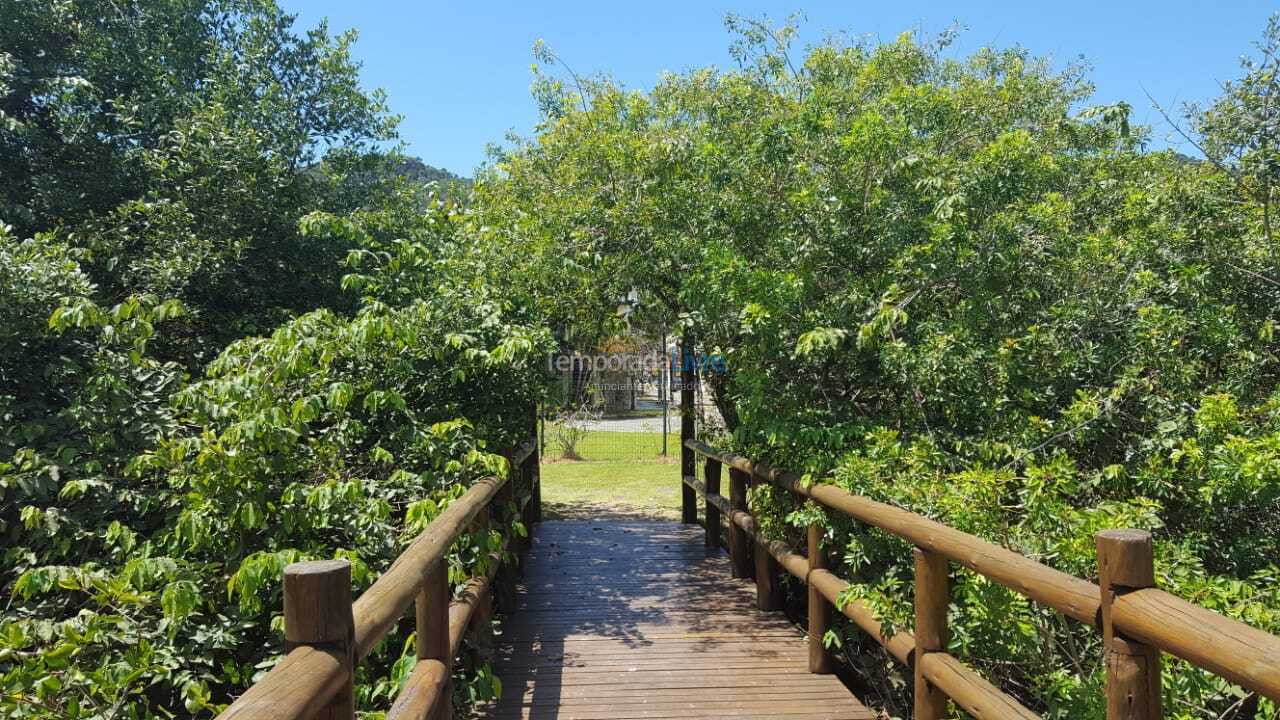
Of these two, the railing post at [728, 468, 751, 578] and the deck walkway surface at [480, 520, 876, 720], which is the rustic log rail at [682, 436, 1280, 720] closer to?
the deck walkway surface at [480, 520, 876, 720]

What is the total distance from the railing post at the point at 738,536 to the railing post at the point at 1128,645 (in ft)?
13.5

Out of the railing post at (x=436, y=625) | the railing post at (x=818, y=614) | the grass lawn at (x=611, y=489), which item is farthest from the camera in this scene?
the grass lawn at (x=611, y=489)

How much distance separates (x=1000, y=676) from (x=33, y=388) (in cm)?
Answer: 561

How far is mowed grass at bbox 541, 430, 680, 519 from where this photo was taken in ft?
34.6

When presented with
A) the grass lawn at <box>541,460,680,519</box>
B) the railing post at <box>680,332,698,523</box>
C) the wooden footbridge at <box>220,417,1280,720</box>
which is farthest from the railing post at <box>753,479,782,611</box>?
the grass lawn at <box>541,460,680,519</box>

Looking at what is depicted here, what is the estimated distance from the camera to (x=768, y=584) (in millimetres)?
5406

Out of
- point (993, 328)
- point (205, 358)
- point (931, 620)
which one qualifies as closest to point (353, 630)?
point (931, 620)

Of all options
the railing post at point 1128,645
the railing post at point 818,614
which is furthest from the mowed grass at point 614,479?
the railing post at point 1128,645

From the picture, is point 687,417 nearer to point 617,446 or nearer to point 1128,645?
point 1128,645

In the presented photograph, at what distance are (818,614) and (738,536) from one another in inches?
83.3

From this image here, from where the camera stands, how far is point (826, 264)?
5.02 metres

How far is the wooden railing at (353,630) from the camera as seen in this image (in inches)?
57.6

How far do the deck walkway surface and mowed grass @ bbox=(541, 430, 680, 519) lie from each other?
3433 millimetres

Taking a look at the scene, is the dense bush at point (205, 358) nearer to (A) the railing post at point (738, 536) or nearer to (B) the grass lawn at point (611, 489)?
(A) the railing post at point (738, 536)
